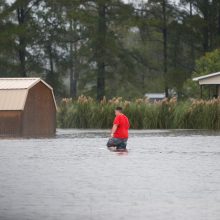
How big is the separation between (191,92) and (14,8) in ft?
46.1

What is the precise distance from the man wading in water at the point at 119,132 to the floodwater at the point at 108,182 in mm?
363

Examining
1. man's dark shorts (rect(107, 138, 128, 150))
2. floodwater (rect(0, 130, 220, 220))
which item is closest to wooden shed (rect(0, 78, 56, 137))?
floodwater (rect(0, 130, 220, 220))

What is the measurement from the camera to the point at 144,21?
60688 millimetres

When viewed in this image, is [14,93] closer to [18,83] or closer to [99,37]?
[18,83]

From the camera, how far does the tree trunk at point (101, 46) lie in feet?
196

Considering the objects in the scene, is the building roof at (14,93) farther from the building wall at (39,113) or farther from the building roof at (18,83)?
the building wall at (39,113)

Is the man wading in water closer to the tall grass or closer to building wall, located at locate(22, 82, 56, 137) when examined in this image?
building wall, located at locate(22, 82, 56, 137)

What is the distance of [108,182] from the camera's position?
15695 mm

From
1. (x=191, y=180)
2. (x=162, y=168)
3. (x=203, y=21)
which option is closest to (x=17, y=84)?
(x=162, y=168)

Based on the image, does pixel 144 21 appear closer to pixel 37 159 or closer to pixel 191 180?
pixel 37 159

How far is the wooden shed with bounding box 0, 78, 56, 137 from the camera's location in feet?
107

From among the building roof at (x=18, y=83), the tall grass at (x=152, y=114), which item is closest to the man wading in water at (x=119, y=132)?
the building roof at (x=18, y=83)

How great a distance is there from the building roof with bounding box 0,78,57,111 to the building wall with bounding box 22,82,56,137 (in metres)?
0.31

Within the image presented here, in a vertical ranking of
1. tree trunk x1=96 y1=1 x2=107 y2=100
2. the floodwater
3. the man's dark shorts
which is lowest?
the floodwater
